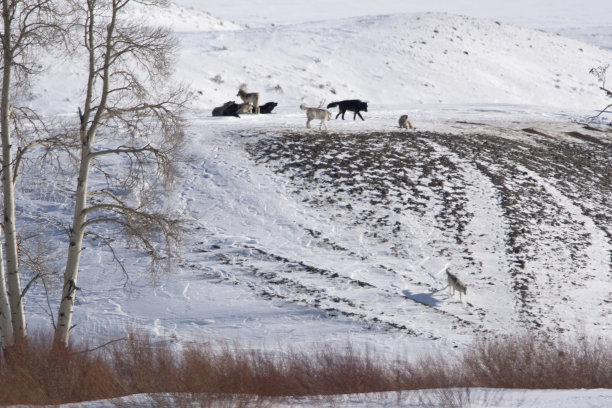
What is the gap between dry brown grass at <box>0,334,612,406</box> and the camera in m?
9.12

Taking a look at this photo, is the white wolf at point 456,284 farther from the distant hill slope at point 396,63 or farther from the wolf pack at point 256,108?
the distant hill slope at point 396,63

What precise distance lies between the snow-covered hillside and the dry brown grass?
9.80 feet

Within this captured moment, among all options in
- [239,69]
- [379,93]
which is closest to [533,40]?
[379,93]

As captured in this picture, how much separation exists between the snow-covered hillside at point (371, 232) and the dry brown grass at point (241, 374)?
2986mm

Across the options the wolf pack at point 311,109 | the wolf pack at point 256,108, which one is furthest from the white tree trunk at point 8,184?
the wolf pack at point 256,108

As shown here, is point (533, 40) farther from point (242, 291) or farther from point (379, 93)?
point (242, 291)

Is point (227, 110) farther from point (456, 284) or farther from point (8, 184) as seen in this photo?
point (8, 184)

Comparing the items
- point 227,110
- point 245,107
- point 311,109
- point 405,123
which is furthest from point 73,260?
point 245,107

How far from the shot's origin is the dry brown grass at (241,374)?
9.12m

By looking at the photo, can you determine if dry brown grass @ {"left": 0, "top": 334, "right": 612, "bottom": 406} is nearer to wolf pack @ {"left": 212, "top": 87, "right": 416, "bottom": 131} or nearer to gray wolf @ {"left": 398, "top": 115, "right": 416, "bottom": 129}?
gray wolf @ {"left": 398, "top": 115, "right": 416, "bottom": 129}

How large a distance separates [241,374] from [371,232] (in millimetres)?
10818

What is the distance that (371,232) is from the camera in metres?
20.2

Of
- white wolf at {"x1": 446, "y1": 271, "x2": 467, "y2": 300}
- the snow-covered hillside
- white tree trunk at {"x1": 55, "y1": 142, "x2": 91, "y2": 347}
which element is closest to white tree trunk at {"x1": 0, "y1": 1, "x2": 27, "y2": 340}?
white tree trunk at {"x1": 55, "y1": 142, "x2": 91, "y2": 347}

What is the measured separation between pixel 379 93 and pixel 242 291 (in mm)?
30258
